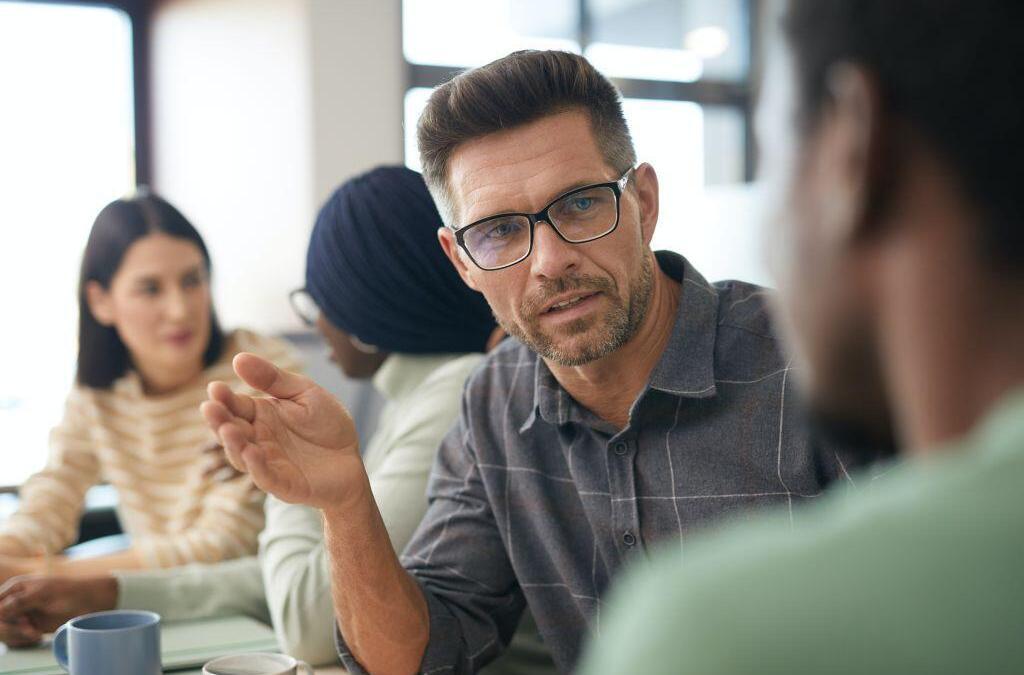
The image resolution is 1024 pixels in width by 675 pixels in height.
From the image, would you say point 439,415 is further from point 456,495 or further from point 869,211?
point 869,211

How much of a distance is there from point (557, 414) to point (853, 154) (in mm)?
946

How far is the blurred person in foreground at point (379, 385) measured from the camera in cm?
147

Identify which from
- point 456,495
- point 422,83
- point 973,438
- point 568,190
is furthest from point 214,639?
Answer: point 422,83

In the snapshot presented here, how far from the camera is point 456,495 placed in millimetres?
1469

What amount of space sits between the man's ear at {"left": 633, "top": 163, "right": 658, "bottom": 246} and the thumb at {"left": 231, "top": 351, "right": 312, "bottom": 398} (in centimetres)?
51

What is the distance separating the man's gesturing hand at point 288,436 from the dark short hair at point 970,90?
0.80m

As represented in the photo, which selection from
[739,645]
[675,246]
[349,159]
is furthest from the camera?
[349,159]

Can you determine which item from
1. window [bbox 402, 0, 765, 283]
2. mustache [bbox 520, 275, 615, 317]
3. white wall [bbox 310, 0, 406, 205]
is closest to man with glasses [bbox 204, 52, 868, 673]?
mustache [bbox 520, 275, 615, 317]

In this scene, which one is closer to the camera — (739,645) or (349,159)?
(739,645)

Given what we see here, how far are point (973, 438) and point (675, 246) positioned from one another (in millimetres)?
1350

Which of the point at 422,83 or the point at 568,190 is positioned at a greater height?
the point at 422,83

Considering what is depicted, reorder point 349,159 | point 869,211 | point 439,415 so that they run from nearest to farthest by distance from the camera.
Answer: point 869,211 < point 439,415 < point 349,159

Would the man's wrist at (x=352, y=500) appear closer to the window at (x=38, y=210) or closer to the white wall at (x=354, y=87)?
the white wall at (x=354, y=87)

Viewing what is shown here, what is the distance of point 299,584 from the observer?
1.46 m
